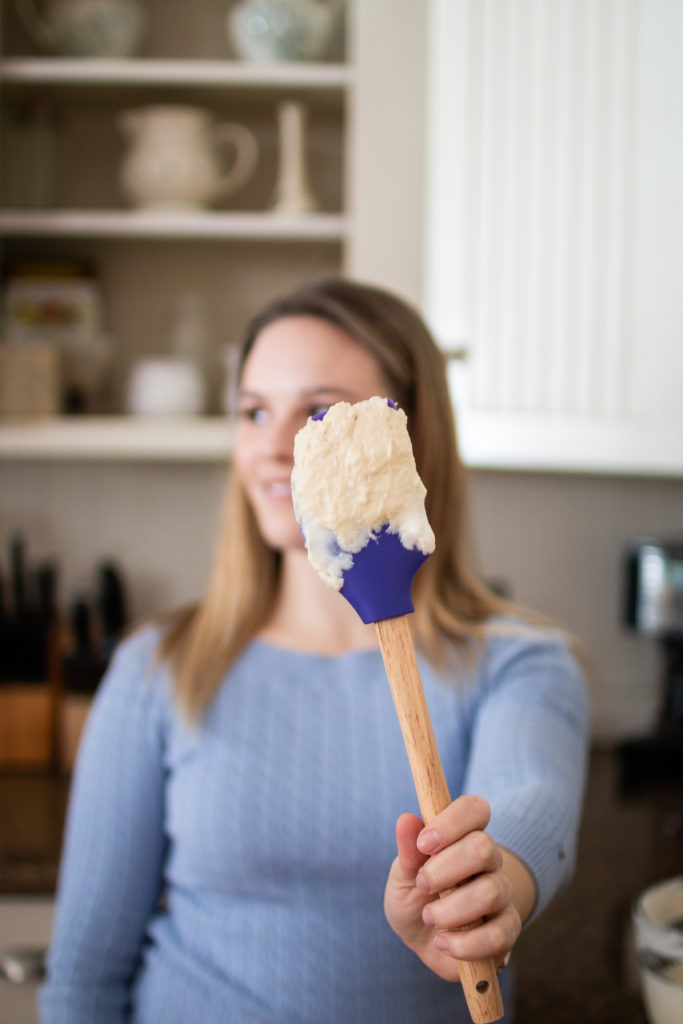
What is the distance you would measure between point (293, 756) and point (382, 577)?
0.51m

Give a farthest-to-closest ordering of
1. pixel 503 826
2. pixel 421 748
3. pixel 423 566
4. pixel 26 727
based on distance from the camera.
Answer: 1. pixel 26 727
2. pixel 423 566
3. pixel 503 826
4. pixel 421 748

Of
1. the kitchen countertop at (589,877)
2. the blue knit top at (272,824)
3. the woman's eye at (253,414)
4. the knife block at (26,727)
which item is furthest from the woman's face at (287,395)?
the knife block at (26,727)

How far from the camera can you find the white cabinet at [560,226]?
1460 millimetres

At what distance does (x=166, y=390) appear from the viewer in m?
1.65

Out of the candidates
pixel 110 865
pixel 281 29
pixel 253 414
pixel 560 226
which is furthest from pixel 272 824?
pixel 281 29

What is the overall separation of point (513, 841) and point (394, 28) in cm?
134

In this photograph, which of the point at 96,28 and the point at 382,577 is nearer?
the point at 382,577

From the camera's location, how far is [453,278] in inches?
59.8

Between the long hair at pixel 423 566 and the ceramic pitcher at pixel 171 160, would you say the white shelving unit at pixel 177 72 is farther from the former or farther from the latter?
the long hair at pixel 423 566

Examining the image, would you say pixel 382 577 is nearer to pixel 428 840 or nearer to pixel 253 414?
pixel 428 840

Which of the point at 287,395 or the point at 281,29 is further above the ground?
the point at 281,29

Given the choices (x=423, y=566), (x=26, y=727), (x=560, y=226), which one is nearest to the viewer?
(x=423, y=566)

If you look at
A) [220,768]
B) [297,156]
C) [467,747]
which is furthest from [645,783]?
[297,156]

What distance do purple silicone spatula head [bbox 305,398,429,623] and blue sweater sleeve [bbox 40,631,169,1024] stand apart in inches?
22.8
